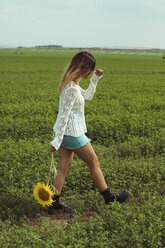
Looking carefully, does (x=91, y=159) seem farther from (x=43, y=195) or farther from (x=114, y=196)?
(x=43, y=195)

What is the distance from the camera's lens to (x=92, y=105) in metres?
13.0

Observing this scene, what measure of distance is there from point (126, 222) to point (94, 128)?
17.5ft

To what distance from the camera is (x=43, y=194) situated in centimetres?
454

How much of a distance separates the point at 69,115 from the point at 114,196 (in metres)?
1.59

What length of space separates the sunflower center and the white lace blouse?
2.21ft

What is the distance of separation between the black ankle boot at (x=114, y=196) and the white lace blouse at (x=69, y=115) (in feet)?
3.79

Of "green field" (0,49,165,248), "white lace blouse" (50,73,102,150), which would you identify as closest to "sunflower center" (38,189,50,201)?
"green field" (0,49,165,248)

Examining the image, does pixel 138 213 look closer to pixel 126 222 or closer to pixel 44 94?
pixel 126 222

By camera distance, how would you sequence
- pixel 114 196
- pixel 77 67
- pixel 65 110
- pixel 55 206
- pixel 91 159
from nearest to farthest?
pixel 65 110, pixel 77 67, pixel 91 159, pixel 55 206, pixel 114 196

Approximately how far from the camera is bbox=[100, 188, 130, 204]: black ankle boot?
5.12 metres

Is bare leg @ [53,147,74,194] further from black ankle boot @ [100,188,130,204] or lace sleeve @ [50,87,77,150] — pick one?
black ankle boot @ [100,188,130,204]

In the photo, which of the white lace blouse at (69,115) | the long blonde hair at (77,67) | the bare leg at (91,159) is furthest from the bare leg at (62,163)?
the long blonde hair at (77,67)

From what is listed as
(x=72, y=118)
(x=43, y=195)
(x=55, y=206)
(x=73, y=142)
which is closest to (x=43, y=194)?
(x=43, y=195)

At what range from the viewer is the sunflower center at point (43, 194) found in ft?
14.8
